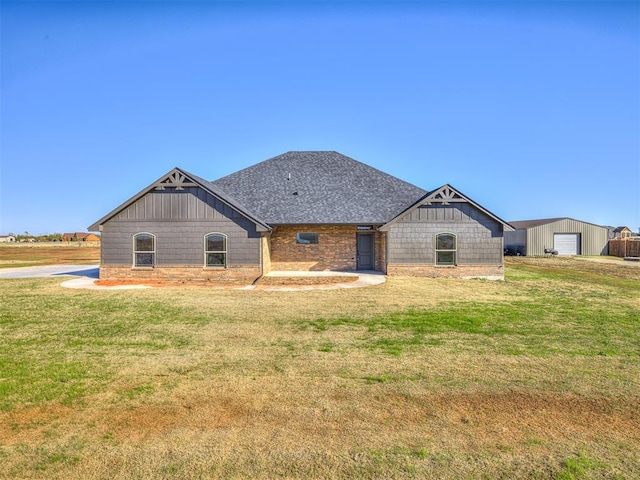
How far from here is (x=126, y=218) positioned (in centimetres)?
1814

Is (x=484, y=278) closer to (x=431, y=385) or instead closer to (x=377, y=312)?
(x=377, y=312)

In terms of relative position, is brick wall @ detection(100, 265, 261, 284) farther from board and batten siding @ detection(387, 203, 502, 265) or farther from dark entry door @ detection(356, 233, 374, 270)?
board and batten siding @ detection(387, 203, 502, 265)

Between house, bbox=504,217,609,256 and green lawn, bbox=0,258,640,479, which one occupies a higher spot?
house, bbox=504,217,609,256

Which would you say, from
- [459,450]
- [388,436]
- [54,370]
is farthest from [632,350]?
[54,370]

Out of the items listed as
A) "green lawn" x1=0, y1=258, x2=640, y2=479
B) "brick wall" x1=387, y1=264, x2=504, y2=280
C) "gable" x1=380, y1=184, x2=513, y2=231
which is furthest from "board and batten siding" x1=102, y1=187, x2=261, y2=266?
"green lawn" x1=0, y1=258, x2=640, y2=479

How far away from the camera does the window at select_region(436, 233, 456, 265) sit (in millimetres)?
19234

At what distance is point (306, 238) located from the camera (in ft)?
68.7

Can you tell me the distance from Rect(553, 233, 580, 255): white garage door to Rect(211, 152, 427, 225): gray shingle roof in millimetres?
24820

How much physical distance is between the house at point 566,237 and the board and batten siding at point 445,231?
941 inches

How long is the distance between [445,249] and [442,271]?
114 cm

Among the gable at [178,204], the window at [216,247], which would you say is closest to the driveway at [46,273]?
the gable at [178,204]

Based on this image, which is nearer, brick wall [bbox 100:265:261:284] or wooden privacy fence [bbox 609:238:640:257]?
brick wall [bbox 100:265:261:284]

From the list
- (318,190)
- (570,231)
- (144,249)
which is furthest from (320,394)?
(570,231)

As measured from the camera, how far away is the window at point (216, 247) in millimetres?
18078
